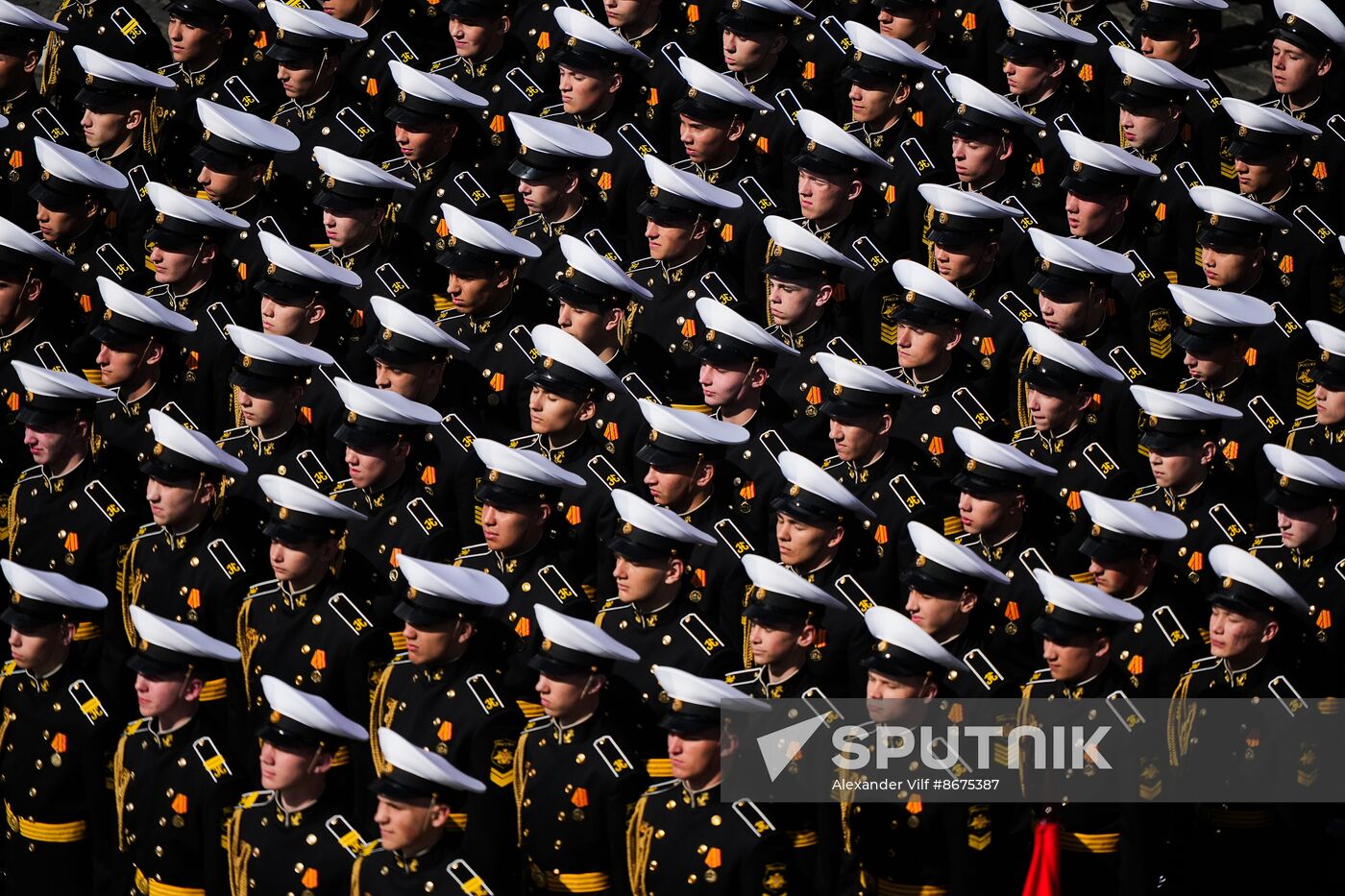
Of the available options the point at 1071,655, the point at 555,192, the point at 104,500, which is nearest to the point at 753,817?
the point at 1071,655

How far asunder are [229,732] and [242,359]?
205 centimetres

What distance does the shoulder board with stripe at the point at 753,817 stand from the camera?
38.9 feet

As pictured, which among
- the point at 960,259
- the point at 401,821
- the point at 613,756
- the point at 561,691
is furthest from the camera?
the point at 960,259

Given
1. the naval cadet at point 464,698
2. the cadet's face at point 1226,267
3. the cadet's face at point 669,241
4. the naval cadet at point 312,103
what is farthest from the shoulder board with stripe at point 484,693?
the cadet's face at point 1226,267

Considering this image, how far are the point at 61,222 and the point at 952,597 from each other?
20.3 feet

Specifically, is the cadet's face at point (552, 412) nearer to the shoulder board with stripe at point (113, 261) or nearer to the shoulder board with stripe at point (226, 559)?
the shoulder board with stripe at point (226, 559)

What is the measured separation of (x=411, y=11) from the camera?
16.8m

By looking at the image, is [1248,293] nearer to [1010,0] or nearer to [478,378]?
[1010,0]

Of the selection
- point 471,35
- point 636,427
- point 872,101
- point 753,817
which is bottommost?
point 753,817

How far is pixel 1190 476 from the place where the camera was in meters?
13.2

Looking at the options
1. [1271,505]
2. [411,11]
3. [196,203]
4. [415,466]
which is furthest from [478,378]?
[1271,505]

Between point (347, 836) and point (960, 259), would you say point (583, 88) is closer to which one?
point (960, 259)

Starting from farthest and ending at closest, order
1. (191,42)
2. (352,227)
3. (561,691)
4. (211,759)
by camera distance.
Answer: (191,42)
(352,227)
(211,759)
(561,691)

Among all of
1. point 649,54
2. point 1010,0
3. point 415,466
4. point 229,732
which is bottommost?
point 229,732
